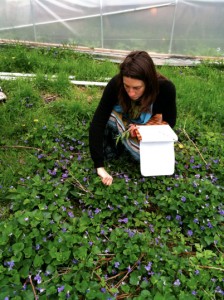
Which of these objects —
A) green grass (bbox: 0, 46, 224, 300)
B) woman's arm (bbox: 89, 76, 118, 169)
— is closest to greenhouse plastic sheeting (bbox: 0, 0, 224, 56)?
green grass (bbox: 0, 46, 224, 300)

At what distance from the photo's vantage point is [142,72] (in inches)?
84.8

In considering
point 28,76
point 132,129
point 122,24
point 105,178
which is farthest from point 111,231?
point 122,24

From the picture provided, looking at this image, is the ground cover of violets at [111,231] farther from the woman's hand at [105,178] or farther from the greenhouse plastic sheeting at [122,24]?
the greenhouse plastic sheeting at [122,24]

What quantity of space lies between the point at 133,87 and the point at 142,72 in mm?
128

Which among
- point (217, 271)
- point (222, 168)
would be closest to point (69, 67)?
point (222, 168)

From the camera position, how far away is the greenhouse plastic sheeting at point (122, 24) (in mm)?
4922

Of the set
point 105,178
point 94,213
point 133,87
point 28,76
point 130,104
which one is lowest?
point 94,213

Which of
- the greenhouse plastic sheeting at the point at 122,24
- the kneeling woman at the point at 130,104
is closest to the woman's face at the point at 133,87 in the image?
the kneeling woman at the point at 130,104

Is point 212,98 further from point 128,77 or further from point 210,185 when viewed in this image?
point 128,77

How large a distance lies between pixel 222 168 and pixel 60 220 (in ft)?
5.23

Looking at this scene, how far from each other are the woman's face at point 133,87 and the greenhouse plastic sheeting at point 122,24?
10.4 ft

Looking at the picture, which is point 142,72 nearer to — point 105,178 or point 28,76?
point 105,178

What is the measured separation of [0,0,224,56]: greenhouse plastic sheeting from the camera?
492cm

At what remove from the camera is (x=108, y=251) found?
6.84 ft
